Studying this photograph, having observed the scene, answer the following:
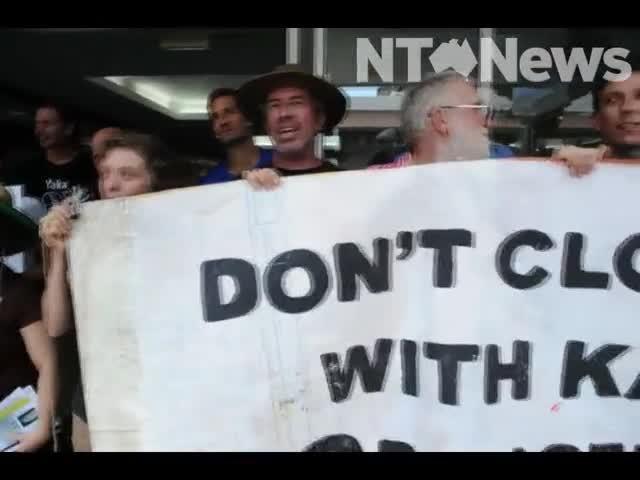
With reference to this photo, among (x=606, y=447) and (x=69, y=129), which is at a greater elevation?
(x=69, y=129)

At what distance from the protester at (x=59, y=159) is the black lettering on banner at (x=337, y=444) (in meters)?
1.18

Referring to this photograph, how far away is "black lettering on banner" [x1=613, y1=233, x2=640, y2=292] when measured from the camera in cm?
330

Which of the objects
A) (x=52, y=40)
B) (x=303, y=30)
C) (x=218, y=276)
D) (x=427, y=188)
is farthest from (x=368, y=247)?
(x=52, y=40)

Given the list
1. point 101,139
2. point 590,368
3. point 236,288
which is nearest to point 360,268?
point 236,288

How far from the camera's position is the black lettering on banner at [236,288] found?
3.35 meters

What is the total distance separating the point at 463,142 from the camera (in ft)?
10.9

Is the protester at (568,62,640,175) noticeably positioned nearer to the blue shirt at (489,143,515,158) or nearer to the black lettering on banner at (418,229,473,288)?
the blue shirt at (489,143,515,158)

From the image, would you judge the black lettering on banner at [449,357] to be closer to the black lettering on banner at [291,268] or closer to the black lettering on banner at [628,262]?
the black lettering on banner at [291,268]

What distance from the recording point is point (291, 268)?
3.35 metres

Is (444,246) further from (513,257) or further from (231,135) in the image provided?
(231,135)

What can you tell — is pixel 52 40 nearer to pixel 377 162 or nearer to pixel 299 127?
pixel 299 127

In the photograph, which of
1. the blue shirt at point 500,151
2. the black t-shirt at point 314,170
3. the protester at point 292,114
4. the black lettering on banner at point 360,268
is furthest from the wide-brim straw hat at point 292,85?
the blue shirt at point 500,151

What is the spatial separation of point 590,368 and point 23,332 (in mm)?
1989
